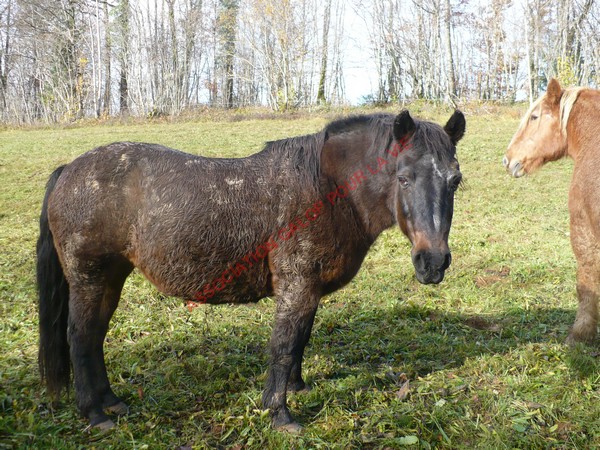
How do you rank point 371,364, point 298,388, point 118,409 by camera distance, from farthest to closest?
point 371,364
point 298,388
point 118,409

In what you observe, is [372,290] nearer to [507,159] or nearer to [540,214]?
[507,159]

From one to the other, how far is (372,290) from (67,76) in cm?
3493

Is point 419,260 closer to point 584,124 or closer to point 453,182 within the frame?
point 453,182

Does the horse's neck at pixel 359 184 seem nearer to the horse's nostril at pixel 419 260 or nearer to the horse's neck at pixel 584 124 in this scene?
the horse's nostril at pixel 419 260

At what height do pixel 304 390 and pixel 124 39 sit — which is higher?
pixel 124 39

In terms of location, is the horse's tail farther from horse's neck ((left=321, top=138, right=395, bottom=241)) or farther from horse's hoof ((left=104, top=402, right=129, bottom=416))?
horse's neck ((left=321, top=138, right=395, bottom=241))

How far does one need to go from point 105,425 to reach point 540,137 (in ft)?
16.2

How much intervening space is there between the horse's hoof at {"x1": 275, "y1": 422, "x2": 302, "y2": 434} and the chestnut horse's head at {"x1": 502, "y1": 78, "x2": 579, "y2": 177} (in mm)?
3694

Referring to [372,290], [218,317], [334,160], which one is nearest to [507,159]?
[372,290]

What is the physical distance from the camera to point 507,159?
5070 millimetres

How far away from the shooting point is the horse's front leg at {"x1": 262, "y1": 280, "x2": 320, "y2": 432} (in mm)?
3119

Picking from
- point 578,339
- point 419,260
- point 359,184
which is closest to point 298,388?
point 419,260

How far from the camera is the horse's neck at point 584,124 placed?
4.20 metres

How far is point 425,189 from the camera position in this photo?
109 inches
